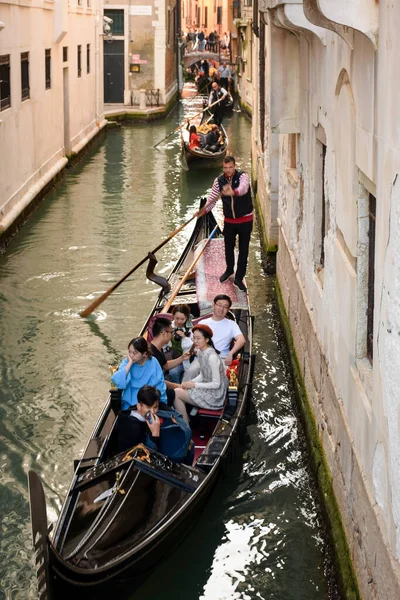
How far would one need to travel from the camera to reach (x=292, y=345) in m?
7.29

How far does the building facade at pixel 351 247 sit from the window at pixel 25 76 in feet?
18.9

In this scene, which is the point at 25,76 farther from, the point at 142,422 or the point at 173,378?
the point at 142,422

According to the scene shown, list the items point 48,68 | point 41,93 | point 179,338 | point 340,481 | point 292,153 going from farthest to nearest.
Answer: point 48,68, point 41,93, point 292,153, point 179,338, point 340,481

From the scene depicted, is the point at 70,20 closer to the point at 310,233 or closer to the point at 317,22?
the point at 310,233

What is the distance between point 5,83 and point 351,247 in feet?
23.9

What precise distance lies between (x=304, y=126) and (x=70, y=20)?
11014 mm

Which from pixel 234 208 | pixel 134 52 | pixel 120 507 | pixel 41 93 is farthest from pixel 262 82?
pixel 134 52

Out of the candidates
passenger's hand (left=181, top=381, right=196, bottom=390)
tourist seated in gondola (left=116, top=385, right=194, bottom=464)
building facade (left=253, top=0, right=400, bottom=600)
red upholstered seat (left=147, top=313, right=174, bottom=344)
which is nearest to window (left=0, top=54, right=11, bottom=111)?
building facade (left=253, top=0, right=400, bottom=600)

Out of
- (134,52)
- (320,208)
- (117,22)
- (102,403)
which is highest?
(117,22)

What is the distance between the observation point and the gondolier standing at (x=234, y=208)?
298 inches

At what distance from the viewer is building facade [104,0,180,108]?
24375 mm

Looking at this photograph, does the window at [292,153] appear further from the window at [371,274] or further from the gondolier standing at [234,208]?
the window at [371,274]

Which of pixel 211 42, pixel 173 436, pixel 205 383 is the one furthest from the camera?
pixel 211 42

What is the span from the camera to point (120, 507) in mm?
4379
